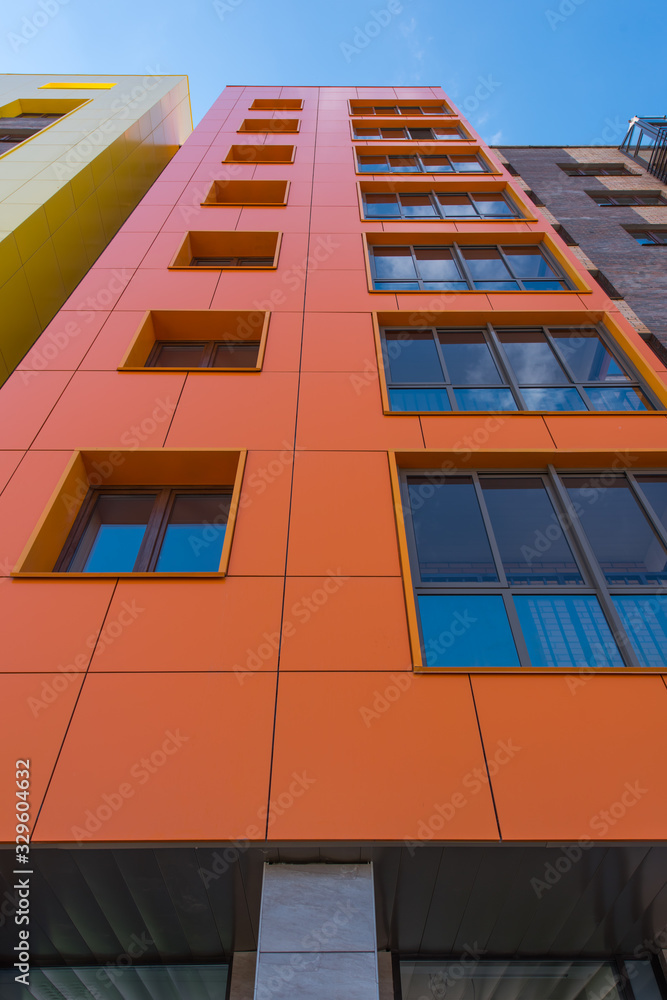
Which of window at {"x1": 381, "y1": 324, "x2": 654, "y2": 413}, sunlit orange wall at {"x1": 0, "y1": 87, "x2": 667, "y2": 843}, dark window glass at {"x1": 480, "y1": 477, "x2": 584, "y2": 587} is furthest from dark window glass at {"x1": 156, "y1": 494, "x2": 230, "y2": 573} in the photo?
dark window glass at {"x1": 480, "y1": 477, "x2": 584, "y2": 587}

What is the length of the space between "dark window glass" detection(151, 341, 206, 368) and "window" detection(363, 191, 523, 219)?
625 centimetres

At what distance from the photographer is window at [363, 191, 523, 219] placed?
14.3 m

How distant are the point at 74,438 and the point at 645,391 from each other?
8913 mm

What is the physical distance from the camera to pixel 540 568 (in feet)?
22.5

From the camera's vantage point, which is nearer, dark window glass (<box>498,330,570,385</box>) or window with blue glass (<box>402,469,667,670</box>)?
window with blue glass (<box>402,469,667,670</box>)

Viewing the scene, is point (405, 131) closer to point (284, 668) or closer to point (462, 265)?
point (462, 265)

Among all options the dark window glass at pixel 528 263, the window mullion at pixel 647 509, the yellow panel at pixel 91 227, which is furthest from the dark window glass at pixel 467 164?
the window mullion at pixel 647 509

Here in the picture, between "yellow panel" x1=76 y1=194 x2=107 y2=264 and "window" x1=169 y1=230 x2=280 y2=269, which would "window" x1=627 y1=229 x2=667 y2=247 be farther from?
"yellow panel" x1=76 y1=194 x2=107 y2=264

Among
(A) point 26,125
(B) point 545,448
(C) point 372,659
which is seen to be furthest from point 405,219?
(A) point 26,125

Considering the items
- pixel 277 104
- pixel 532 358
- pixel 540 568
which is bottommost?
pixel 540 568

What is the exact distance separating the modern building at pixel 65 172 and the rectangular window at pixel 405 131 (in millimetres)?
7601

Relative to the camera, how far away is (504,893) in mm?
5176

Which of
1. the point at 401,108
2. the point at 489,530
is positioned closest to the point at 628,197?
the point at 401,108

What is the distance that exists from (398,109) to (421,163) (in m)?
6.34
